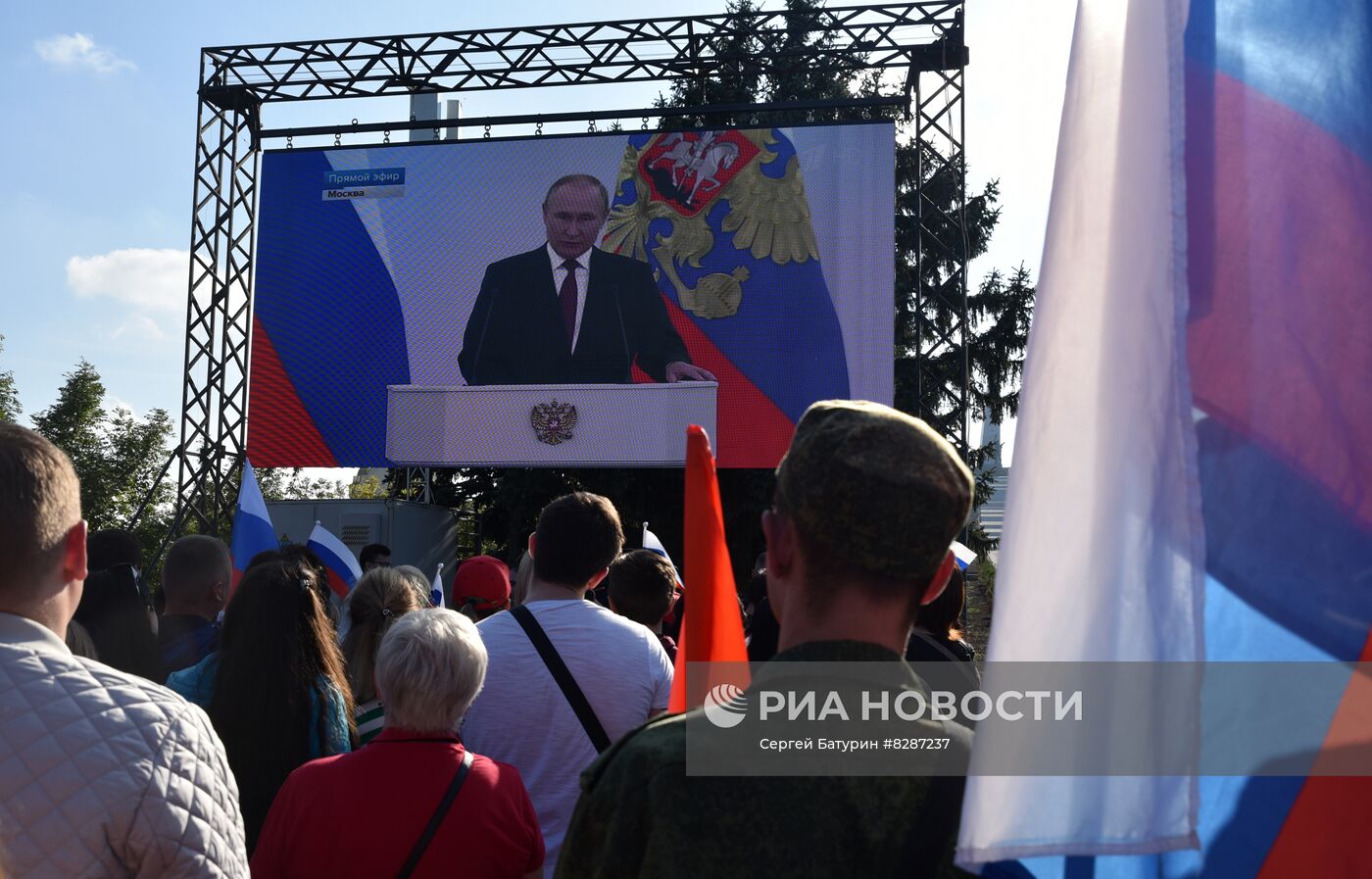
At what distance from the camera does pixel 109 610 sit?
12.0ft

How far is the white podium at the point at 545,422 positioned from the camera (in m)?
12.4

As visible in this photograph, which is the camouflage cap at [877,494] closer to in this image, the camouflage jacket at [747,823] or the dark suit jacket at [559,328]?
the camouflage jacket at [747,823]

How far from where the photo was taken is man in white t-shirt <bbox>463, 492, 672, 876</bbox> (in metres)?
2.98

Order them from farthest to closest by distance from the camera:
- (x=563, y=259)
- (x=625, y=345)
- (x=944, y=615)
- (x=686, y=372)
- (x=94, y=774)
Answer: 1. (x=563, y=259)
2. (x=625, y=345)
3. (x=686, y=372)
4. (x=944, y=615)
5. (x=94, y=774)

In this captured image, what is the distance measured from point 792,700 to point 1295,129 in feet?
3.24

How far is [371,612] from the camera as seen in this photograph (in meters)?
3.57

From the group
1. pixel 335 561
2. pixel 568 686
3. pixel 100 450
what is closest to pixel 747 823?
pixel 568 686

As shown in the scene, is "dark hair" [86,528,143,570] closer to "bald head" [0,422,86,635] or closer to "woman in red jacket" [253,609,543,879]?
"woman in red jacket" [253,609,543,879]

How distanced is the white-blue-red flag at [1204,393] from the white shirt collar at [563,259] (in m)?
11.5

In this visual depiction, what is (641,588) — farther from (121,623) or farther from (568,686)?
(121,623)

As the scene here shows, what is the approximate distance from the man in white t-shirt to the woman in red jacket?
0.51 m

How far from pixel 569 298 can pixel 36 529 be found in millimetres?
11224

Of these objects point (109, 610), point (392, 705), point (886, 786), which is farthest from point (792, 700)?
point (109, 610)

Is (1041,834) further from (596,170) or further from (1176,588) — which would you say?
(596,170)
